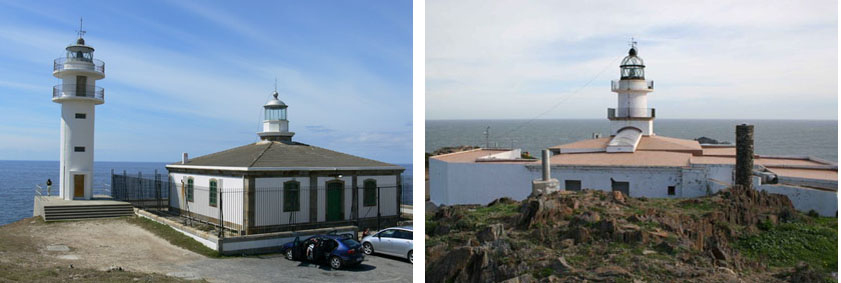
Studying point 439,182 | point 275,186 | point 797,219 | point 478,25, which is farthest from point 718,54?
point 275,186

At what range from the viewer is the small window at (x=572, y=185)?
684cm

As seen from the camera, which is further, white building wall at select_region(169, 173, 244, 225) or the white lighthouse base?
white building wall at select_region(169, 173, 244, 225)

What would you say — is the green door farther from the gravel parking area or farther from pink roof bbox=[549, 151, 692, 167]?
pink roof bbox=[549, 151, 692, 167]

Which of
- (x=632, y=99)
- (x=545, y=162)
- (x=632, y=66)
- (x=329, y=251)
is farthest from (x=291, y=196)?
(x=632, y=66)

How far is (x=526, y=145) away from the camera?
8219 millimetres

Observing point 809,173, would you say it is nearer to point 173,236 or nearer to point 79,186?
point 173,236

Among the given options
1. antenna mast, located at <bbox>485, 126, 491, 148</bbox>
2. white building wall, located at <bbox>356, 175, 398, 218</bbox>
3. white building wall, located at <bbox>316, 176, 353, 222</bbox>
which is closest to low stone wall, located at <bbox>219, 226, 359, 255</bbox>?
white building wall, located at <bbox>316, 176, 353, 222</bbox>

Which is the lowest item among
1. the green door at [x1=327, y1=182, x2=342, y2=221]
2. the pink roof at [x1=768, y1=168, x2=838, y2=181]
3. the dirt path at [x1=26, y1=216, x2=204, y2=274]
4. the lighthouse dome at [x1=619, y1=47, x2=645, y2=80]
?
the dirt path at [x1=26, y1=216, x2=204, y2=274]

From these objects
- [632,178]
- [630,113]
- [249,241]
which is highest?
[630,113]

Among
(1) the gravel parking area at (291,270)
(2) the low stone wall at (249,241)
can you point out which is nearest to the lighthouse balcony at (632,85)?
(1) the gravel parking area at (291,270)

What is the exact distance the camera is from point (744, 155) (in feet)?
18.2

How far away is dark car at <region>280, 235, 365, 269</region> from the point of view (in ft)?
28.8

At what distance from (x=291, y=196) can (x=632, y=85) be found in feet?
23.8

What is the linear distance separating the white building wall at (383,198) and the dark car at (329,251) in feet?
10.7
